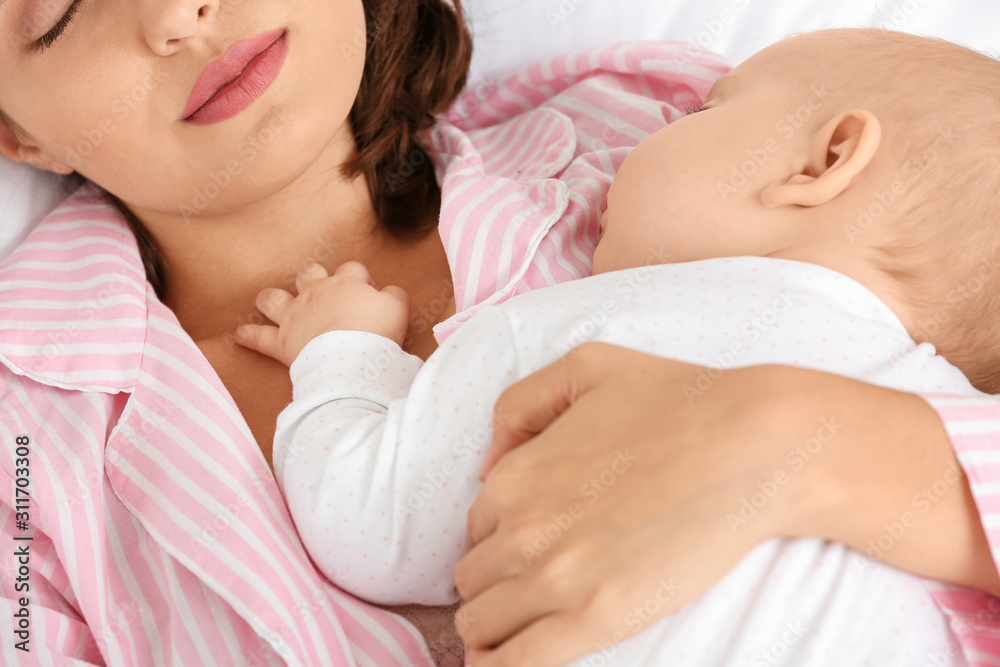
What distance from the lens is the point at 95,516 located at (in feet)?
3.53

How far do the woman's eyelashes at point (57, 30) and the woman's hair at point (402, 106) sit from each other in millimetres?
416

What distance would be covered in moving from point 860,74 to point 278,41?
891 millimetres

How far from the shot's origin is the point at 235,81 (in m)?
1.19

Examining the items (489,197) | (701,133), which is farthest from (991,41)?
(489,197)

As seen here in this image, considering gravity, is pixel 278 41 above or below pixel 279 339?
above

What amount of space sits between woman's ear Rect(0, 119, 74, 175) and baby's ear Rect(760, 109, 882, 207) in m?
1.31

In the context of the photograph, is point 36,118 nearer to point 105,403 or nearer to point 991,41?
point 105,403

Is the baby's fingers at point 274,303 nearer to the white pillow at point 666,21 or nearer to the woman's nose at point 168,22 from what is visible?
the woman's nose at point 168,22

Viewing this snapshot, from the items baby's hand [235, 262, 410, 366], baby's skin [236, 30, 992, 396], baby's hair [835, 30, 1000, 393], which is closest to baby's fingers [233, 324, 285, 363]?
baby's hand [235, 262, 410, 366]

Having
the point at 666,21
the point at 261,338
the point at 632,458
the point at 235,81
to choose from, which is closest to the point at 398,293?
the point at 261,338

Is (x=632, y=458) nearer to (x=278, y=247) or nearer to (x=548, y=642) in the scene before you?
(x=548, y=642)

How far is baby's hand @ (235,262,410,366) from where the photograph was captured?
1192 mm

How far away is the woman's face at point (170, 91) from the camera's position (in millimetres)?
1137

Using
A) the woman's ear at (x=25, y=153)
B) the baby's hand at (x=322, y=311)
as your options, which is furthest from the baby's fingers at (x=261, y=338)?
the woman's ear at (x=25, y=153)
